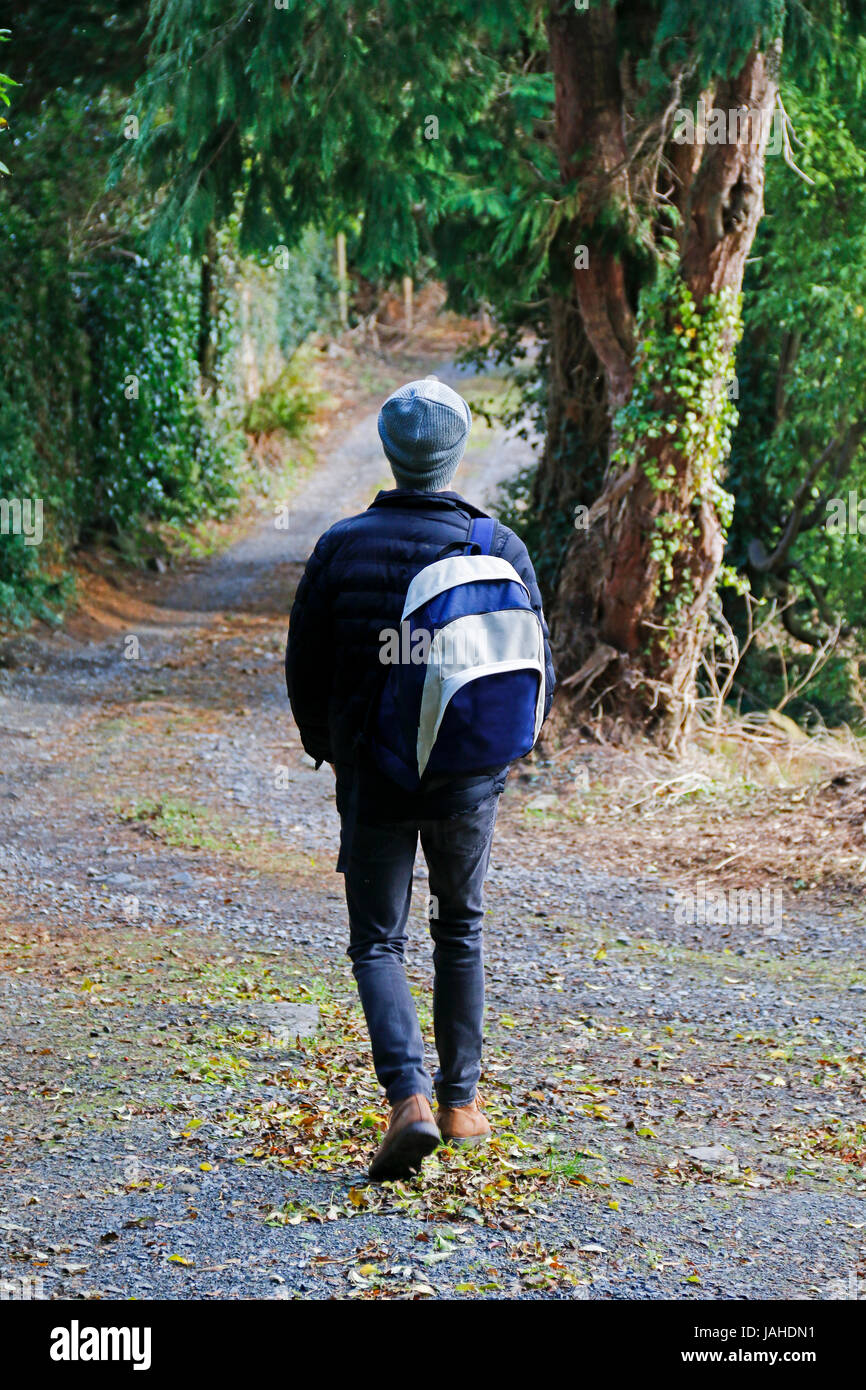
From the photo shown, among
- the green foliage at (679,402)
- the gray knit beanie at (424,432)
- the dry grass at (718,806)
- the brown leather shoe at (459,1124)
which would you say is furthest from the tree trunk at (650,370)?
the brown leather shoe at (459,1124)

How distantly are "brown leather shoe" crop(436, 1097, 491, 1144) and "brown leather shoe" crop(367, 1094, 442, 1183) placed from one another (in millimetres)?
245

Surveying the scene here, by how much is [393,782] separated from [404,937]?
1.50ft

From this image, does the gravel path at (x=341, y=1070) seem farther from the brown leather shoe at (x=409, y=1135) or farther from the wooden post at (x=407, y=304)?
the wooden post at (x=407, y=304)

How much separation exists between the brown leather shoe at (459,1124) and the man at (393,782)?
0.55 feet

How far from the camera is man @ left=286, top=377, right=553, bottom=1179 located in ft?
10.3

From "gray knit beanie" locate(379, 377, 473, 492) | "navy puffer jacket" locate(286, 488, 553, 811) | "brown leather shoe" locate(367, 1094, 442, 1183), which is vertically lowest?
"brown leather shoe" locate(367, 1094, 442, 1183)

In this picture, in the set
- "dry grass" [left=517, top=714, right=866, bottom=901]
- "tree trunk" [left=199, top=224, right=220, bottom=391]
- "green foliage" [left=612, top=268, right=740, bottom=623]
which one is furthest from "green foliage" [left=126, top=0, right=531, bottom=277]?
"tree trunk" [left=199, top=224, right=220, bottom=391]

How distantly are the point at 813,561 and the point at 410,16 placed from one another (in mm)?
5734

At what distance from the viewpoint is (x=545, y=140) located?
1016cm

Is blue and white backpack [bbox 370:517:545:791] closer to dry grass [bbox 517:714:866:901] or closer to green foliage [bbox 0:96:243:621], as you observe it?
dry grass [bbox 517:714:866:901]

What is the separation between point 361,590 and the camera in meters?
3.15

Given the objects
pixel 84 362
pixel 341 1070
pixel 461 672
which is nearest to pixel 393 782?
pixel 461 672

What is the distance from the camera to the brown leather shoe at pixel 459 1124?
3373mm
